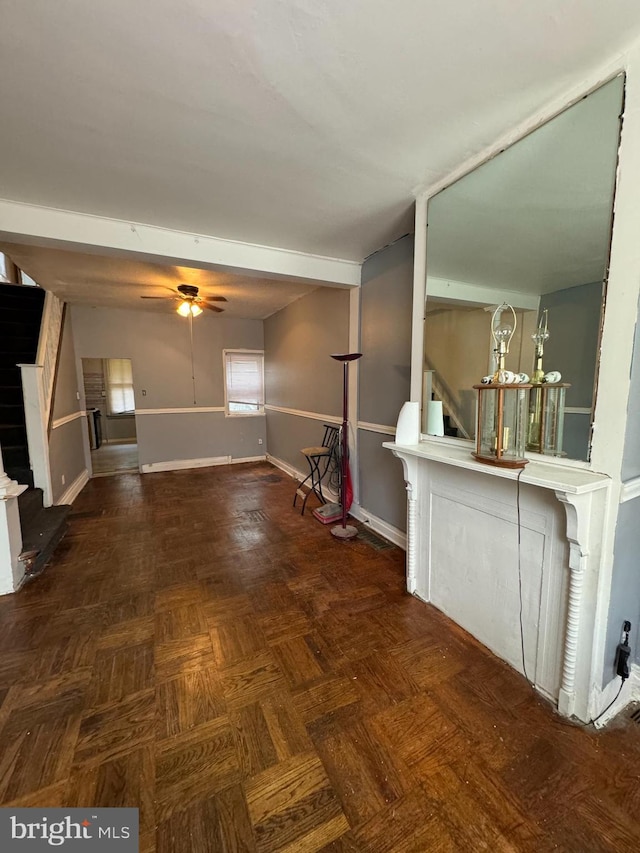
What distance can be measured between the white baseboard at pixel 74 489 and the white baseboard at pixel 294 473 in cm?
280

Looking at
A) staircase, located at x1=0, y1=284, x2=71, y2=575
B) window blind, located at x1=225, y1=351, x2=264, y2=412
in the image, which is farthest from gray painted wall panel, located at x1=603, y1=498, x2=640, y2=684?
window blind, located at x1=225, y1=351, x2=264, y2=412

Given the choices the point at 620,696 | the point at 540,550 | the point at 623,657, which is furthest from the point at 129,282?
the point at 620,696

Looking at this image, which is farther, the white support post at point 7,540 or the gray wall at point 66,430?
the gray wall at point 66,430

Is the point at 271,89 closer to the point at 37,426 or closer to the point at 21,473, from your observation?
the point at 37,426

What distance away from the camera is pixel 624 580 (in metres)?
1.40

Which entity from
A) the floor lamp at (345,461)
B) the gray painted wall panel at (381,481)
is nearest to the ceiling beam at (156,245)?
the floor lamp at (345,461)

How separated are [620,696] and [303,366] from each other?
4.02 metres

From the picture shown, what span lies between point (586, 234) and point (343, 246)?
1.86 m

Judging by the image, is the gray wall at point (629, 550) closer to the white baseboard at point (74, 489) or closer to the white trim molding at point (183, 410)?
the white baseboard at point (74, 489)

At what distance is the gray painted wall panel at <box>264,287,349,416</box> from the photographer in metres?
3.78

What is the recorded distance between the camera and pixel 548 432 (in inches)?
60.3

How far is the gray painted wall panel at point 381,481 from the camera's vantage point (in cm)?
293

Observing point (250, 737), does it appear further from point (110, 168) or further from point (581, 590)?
point (110, 168)

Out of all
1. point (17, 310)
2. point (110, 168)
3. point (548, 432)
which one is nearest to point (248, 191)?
point (110, 168)
